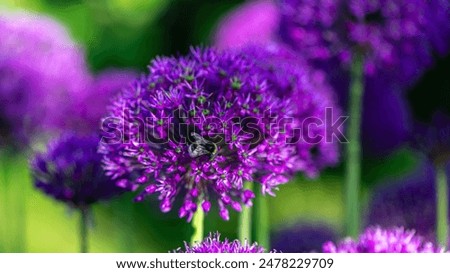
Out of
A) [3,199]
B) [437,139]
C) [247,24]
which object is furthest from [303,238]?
[247,24]

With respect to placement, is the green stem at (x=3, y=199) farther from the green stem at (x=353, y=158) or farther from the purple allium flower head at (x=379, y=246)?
the purple allium flower head at (x=379, y=246)

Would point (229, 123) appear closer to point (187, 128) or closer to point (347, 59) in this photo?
point (187, 128)

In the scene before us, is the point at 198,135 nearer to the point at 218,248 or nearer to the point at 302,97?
the point at 218,248

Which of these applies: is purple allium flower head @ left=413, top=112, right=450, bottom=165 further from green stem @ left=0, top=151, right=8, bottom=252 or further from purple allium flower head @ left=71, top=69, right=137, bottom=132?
green stem @ left=0, top=151, right=8, bottom=252

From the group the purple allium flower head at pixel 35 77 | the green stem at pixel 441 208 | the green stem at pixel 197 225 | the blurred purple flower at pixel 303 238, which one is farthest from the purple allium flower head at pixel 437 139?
the purple allium flower head at pixel 35 77

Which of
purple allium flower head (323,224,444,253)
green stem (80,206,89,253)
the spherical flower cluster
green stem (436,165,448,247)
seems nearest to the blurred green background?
green stem (80,206,89,253)

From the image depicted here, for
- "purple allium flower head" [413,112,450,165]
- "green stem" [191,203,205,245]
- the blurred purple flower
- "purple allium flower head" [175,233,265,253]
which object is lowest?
"purple allium flower head" [175,233,265,253]
